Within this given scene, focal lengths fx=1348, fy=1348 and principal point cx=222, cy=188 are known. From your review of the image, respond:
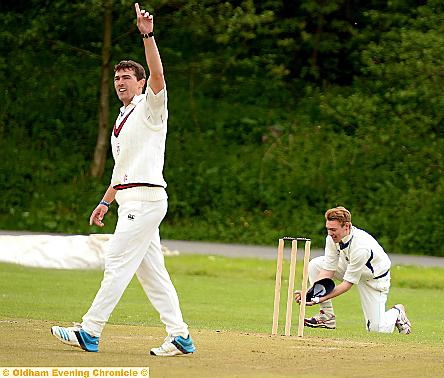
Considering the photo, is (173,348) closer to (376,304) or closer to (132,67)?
(132,67)

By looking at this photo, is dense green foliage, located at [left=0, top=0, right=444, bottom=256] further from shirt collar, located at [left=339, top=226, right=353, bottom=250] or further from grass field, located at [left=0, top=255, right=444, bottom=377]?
shirt collar, located at [left=339, top=226, right=353, bottom=250]

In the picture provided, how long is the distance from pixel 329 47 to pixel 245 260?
8.97m

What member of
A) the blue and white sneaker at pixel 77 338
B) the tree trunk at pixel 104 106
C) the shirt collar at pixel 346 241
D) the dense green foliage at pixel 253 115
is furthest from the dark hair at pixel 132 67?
the tree trunk at pixel 104 106

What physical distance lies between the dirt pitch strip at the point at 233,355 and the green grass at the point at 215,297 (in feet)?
3.63

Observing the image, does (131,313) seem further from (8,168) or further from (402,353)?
(8,168)

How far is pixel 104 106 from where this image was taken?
27516mm

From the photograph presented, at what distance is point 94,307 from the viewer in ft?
28.9

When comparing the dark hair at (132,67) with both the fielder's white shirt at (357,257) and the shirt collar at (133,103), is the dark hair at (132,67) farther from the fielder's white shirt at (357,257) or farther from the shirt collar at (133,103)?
the fielder's white shirt at (357,257)

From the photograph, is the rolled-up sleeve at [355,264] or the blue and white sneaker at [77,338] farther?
the rolled-up sleeve at [355,264]

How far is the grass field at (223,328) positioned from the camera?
8.48m

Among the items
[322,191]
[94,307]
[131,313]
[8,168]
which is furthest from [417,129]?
[94,307]

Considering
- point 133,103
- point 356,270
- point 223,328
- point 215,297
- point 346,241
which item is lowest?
point 215,297

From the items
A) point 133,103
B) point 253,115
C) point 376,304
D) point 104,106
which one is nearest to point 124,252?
point 133,103

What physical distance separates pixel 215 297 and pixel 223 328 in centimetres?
468
